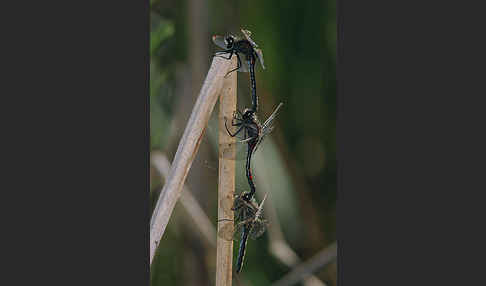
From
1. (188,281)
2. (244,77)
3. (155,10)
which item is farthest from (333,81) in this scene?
(188,281)

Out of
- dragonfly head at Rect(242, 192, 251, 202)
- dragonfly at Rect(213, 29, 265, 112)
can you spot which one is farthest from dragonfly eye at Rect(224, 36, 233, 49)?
dragonfly head at Rect(242, 192, 251, 202)

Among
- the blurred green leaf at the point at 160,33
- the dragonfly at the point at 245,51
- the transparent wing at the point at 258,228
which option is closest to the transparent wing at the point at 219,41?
the dragonfly at the point at 245,51

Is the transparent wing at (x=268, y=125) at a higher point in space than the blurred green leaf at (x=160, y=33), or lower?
lower

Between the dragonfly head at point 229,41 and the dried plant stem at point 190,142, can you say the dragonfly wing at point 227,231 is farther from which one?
the dragonfly head at point 229,41

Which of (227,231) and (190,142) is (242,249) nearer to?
(227,231)

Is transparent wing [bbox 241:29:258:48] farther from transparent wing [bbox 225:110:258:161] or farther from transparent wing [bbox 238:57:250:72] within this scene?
transparent wing [bbox 225:110:258:161]

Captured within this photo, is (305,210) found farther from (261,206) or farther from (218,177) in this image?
(218,177)
